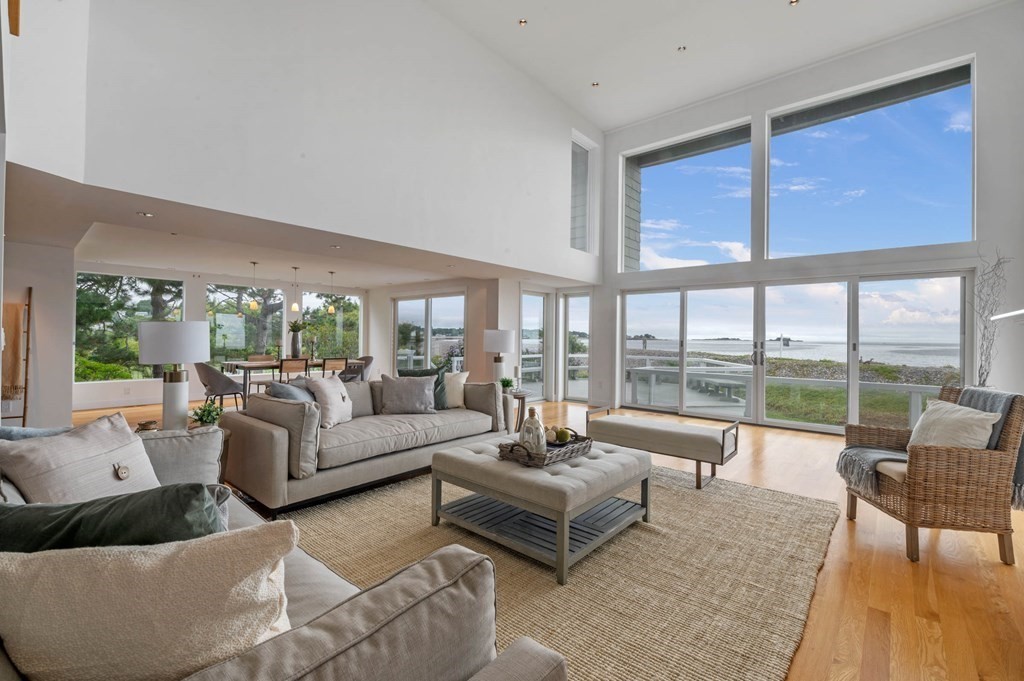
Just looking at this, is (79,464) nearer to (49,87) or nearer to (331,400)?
(331,400)

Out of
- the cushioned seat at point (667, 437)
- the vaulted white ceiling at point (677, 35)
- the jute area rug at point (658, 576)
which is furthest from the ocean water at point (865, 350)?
the vaulted white ceiling at point (677, 35)

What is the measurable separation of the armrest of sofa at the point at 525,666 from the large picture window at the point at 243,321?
29.8ft

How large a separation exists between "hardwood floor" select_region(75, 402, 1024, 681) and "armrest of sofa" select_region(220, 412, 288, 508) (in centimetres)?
280

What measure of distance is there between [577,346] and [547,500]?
607 centimetres

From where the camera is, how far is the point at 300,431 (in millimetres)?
2953

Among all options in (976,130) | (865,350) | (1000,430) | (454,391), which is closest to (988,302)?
(865,350)

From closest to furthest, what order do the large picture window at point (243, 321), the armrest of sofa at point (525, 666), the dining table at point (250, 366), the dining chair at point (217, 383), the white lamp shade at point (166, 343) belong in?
the armrest of sofa at point (525, 666) → the white lamp shade at point (166, 343) → the dining chair at point (217, 383) → the dining table at point (250, 366) → the large picture window at point (243, 321)

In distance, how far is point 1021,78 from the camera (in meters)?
4.54

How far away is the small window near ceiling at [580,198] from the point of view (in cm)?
752

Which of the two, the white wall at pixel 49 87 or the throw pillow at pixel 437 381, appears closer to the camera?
the white wall at pixel 49 87

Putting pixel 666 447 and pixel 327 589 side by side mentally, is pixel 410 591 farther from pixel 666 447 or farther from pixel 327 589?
pixel 666 447

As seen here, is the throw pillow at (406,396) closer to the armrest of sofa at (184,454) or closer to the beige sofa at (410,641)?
the armrest of sofa at (184,454)

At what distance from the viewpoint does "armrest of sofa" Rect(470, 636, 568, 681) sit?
0.80 m

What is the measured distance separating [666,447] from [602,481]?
1.38 metres
